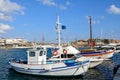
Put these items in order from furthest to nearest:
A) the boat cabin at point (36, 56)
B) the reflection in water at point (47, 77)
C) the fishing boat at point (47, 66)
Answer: the boat cabin at point (36, 56), the reflection in water at point (47, 77), the fishing boat at point (47, 66)

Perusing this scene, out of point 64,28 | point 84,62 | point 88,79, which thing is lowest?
point 88,79

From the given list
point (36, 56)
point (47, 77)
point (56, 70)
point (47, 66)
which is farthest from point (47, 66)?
point (36, 56)

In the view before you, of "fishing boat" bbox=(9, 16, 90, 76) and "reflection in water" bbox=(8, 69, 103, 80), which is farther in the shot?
"reflection in water" bbox=(8, 69, 103, 80)

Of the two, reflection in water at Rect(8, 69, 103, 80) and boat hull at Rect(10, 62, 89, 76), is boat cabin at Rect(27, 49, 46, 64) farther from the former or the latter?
reflection in water at Rect(8, 69, 103, 80)

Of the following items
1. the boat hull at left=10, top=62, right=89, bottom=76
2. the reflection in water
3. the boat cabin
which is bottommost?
the reflection in water

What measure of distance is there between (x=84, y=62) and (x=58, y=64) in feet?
11.2

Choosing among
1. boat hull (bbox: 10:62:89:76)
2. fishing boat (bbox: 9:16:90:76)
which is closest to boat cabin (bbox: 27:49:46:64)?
fishing boat (bbox: 9:16:90:76)

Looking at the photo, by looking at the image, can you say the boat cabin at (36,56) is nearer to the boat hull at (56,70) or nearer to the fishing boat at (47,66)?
the fishing boat at (47,66)

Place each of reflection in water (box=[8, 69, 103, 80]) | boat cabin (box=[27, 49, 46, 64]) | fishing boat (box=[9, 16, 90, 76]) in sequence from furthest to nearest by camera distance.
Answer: boat cabin (box=[27, 49, 46, 64]), reflection in water (box=[8, 69, 103, 80]), fishing boat (box=[9, 16, 90, 76])

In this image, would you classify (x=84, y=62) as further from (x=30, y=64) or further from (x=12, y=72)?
(x=12, y=72)

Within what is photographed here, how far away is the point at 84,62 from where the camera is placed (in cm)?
3484

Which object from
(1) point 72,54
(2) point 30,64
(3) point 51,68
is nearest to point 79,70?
(3) point 51,68

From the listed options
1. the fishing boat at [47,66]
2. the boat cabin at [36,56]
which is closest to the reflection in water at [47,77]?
the fishing boat at [47,66]

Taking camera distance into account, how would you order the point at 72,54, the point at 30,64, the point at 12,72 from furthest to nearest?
the point at 72,54 < the point at 12,72 < the point at 30,64
